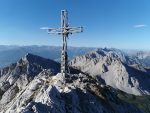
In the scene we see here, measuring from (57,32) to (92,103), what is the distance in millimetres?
17291

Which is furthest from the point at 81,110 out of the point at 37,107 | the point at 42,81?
the point at 42,81

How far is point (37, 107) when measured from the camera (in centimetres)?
3828

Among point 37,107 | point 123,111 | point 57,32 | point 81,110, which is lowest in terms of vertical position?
point 123,111

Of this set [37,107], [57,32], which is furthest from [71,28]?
[37,107]

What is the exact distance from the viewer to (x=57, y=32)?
62.2 meters

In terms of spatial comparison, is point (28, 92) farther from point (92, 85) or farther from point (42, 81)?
point (92, 85)

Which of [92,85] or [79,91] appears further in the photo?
[92,85]

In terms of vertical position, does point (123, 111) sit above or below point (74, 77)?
below

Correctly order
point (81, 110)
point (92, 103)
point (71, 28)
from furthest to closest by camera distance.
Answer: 1. point (71, 28)
2. point (92, 103)
3. point (81, 110)

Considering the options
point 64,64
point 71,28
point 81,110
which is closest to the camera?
point 81,110

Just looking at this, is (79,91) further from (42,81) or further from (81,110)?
(42,81)

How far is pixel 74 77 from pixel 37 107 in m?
31.0

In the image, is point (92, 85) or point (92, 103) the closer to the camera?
point (92, 103)

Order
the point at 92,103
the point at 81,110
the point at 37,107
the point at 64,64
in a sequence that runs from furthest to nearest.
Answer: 1. the point at 64,64
2. the point at 92,103
3. the point at 81,110
4. the point at 37,107
